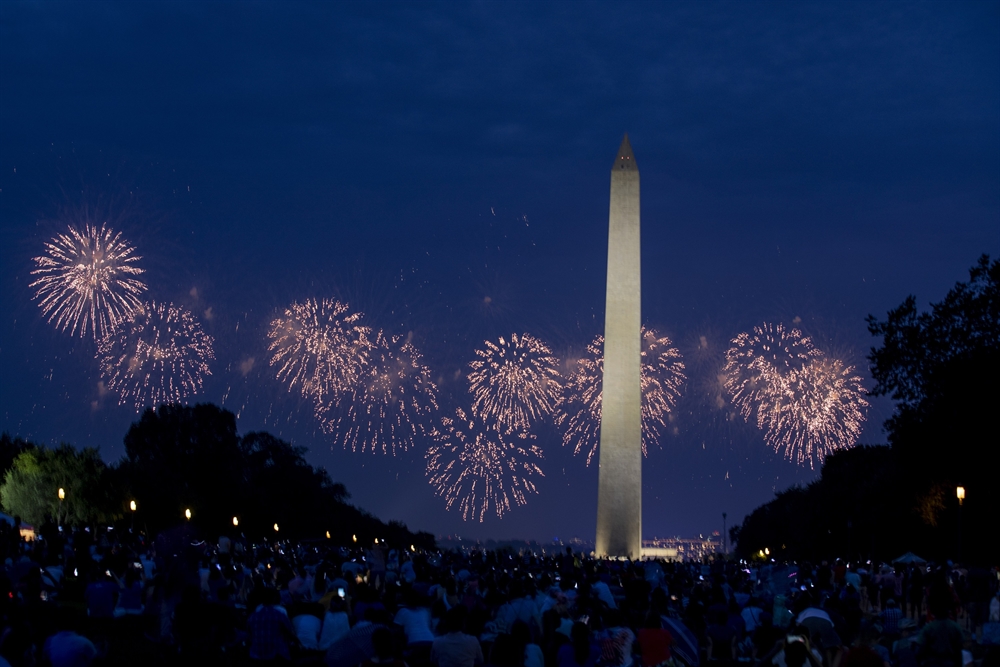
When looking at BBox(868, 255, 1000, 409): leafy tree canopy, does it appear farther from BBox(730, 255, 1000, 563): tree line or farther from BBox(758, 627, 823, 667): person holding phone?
BBox(758, 627, 823, 667): person holding phone

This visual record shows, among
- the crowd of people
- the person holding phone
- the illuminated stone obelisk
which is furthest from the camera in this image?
the illuminated stone obelisk

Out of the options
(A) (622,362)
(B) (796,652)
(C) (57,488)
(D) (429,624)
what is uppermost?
(A) (622,362)

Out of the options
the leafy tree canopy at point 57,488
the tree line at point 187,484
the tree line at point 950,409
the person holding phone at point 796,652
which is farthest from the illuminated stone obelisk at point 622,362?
the person holding phone at point 796,652

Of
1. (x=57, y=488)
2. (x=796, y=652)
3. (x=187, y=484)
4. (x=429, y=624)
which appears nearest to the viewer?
(x=796, y=652)

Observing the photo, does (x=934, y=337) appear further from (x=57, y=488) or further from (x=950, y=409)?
(x=57, y=488)

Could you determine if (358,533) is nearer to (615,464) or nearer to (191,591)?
(615,464)

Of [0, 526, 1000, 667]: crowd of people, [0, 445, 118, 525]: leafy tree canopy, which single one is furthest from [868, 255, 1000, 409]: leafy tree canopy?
[0, 445, 118, 525]: leafy tree canopy

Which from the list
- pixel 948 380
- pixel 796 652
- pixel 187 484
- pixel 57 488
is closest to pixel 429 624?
pixel 796 652
